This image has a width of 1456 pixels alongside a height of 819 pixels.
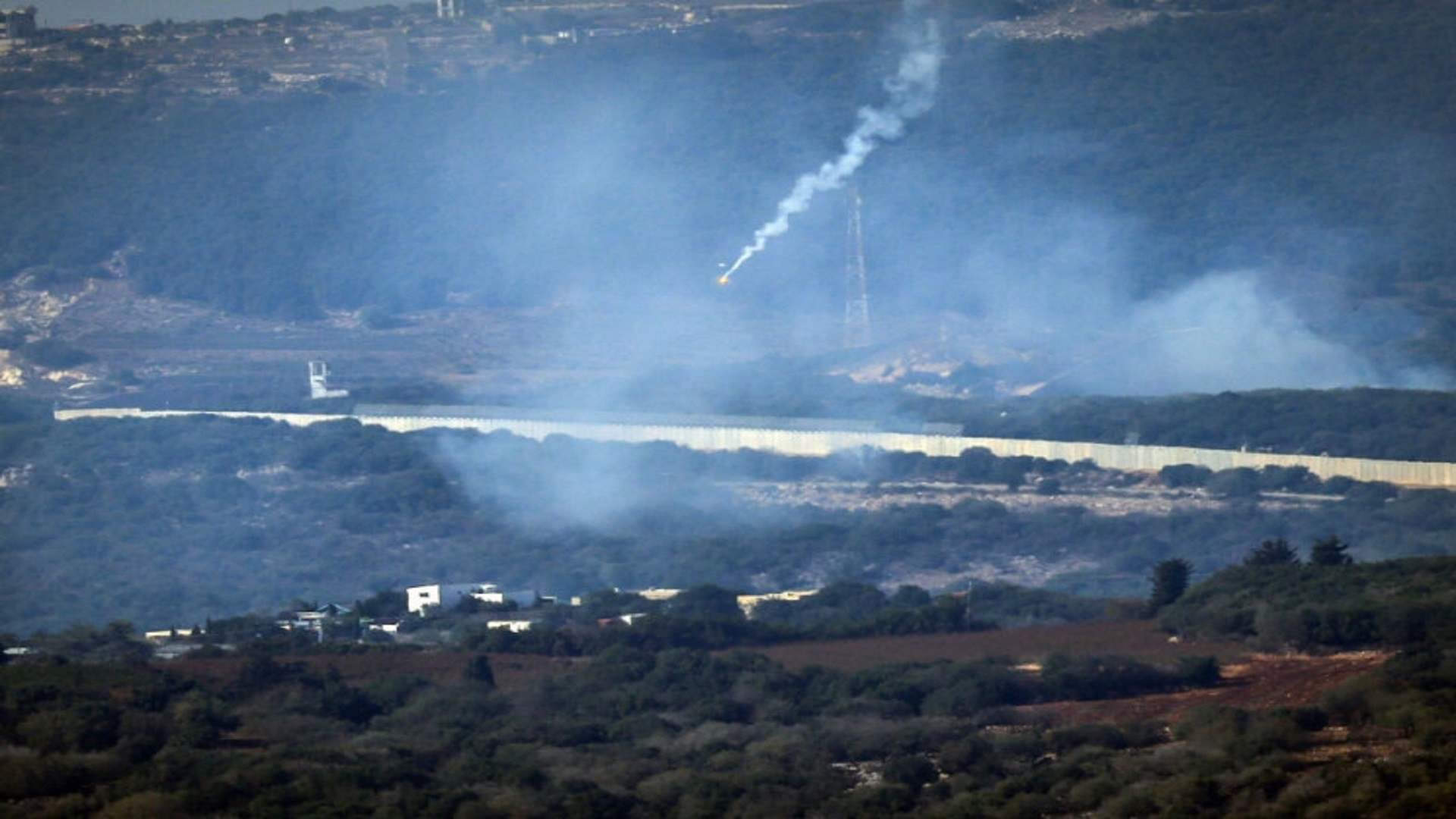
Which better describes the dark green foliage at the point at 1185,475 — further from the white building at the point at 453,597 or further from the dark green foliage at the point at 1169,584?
the dark green foliage at the point at 1169,584

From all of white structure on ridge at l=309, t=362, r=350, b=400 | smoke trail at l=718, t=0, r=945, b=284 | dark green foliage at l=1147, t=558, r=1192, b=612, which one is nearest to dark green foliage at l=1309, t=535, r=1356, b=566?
dark green foliage at l=1147, t=558, r=1192, b=612

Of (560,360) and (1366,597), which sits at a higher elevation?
(560,360)

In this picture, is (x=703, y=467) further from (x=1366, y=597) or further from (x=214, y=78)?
(x=214, y=78)

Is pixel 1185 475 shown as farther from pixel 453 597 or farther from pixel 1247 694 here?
pixel 1247 694

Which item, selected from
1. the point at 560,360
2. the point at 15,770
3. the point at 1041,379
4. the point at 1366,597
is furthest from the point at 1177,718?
the point at 560,360

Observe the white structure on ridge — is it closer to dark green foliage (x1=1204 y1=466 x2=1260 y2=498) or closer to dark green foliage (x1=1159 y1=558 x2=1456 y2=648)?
dark green foliage (x1=1204 y1=466 x2=1260 y2=498)

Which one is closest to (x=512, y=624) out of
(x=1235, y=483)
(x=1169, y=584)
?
(x=1169, y=584)

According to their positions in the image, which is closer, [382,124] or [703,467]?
[703,467]
